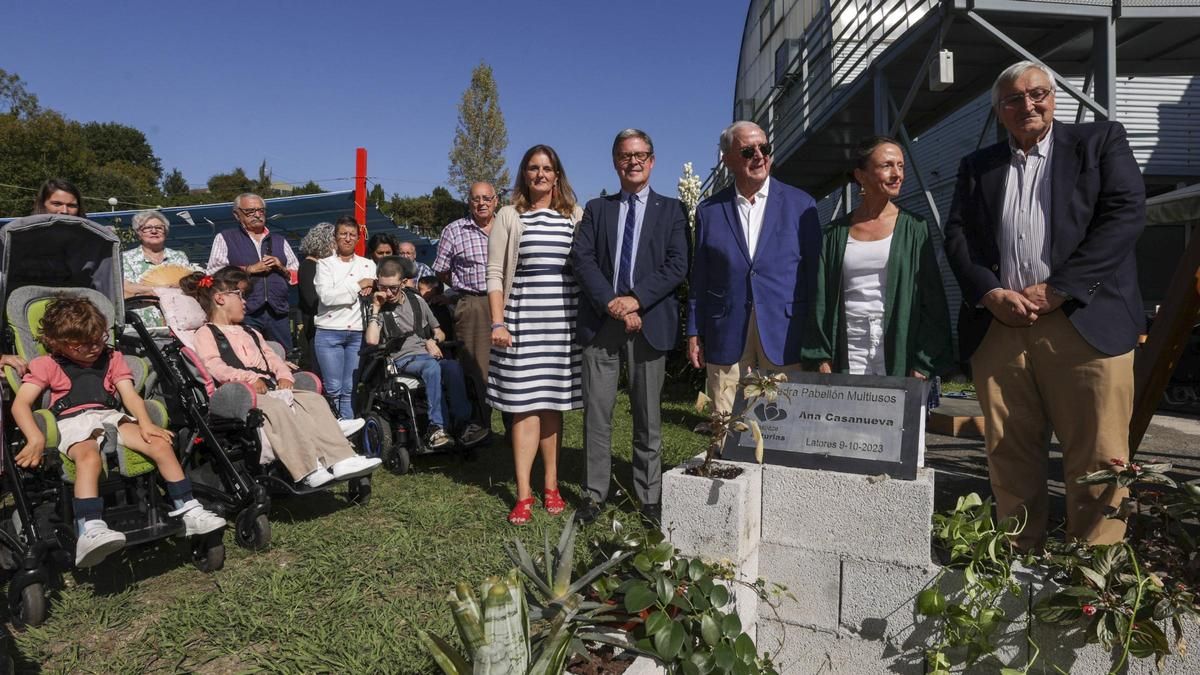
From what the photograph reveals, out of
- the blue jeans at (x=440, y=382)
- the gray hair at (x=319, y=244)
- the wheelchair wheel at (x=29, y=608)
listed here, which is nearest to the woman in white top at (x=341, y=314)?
Result: the gray hair at (x=319, y=244)

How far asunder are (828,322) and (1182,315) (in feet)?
4.18

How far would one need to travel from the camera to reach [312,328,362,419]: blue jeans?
6.29 metres

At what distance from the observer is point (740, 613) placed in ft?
8.24

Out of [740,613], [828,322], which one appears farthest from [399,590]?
[828,322]

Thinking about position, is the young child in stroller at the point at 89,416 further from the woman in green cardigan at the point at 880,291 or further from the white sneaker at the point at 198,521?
→ the woman in green cardigan at the point at 880,291

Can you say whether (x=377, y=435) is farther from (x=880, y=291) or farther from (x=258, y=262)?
(x=880, y=291)

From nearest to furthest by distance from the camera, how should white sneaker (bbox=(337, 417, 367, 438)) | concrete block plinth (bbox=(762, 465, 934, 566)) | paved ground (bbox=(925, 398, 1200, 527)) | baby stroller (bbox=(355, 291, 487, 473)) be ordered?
1. concrete block plinth (bbox=(762, 465, 934, 566))
2. paved ground (bbox=(925, 398, 1200, 527))
3. white sneaker (bbox=(337, 417, 367, 438))
4. baby stroller (bbox=(355, 291, 487, 473))

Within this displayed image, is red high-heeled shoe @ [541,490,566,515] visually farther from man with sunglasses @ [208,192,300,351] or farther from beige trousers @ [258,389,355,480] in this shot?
man with sunglasses @ [208,192,300,351]

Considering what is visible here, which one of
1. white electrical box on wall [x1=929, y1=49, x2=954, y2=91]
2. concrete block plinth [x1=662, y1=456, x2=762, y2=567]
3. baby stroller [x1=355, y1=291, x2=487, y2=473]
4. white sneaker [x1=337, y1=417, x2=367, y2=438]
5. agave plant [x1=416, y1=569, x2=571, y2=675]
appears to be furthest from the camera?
white electrical box on wall [x1=929, y1=49, x2=954, y2=91]

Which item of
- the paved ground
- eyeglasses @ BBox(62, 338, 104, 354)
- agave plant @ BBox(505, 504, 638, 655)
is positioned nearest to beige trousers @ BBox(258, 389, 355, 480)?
eyeglasses @ BBox(62, 338, 104, 354)

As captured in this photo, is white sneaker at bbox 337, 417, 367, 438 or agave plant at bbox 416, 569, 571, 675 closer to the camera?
agave plant at bbox 416, 569, 571, 675

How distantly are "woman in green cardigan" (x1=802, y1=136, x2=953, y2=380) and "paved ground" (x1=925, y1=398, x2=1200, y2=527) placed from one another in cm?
109

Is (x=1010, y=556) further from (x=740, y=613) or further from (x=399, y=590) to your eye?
(x=399, y=590)

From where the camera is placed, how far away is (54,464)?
11.3 feet
